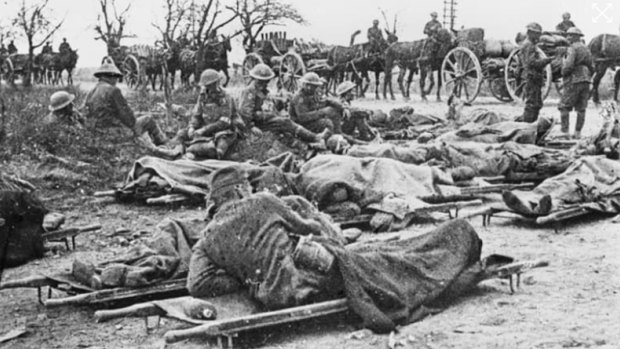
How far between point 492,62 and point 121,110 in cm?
812

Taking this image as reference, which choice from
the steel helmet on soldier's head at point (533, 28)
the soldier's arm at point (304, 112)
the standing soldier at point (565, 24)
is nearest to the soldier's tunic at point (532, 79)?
the steel helmet on soldier's head at point (533, 28)

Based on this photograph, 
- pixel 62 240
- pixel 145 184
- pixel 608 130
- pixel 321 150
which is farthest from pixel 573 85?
pixel 62 240

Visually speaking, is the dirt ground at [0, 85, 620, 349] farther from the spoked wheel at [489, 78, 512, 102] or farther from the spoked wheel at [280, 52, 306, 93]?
the spoked wheel at [280, 52, 306, 93]

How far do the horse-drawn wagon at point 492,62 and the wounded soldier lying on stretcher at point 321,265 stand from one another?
10022 mm

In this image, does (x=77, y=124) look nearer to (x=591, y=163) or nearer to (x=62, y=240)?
(x=62, y=240)

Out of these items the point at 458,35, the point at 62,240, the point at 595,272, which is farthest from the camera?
the point at 458,35

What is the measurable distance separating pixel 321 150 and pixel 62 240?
3778mm

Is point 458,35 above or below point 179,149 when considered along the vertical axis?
above

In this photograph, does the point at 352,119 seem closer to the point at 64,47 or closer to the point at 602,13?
the point at 602,13

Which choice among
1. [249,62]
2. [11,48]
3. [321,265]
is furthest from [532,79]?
[11,48]

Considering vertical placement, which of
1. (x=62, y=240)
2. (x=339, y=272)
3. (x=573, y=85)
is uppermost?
(x=573, y=85)

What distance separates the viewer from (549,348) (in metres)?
3.33

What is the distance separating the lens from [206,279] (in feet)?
12.8

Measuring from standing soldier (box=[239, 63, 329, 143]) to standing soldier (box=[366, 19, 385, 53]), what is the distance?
9.95 metres
